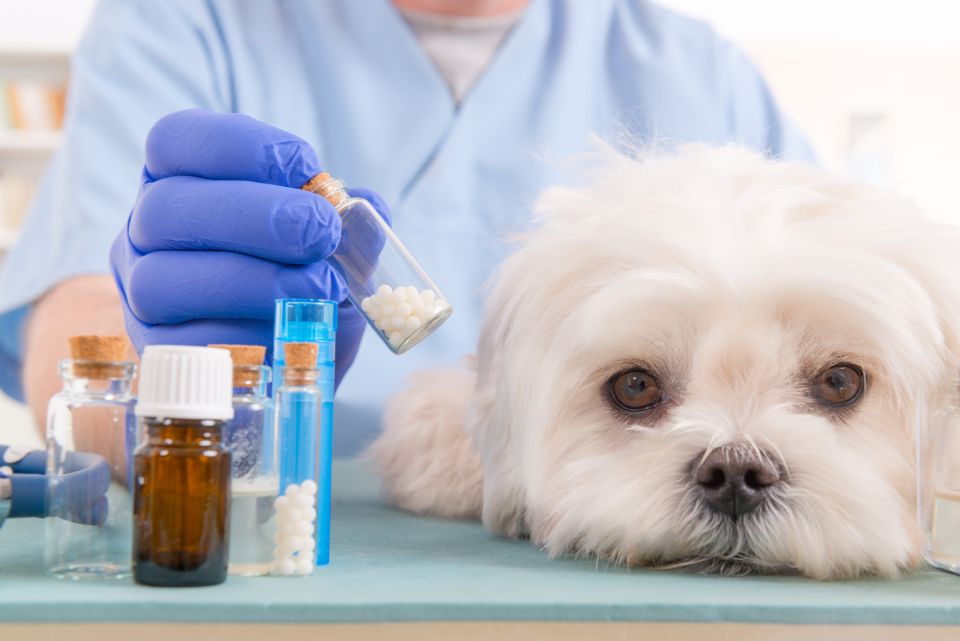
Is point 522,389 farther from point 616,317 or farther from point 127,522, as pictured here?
point 127,522

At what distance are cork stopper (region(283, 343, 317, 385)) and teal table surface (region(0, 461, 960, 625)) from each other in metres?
0.12

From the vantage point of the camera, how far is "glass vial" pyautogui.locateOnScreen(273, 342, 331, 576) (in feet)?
2.10

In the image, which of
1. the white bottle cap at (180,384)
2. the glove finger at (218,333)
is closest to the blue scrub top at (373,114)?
the glove finger at (218,333)

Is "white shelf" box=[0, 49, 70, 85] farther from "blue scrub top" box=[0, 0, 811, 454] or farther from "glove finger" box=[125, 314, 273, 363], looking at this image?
"glove finger" box=[125, 314, 273, 363]

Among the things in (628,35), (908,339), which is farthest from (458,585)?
(628,35)

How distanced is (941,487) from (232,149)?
0.62m

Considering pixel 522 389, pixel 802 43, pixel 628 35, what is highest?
pixel 802 43

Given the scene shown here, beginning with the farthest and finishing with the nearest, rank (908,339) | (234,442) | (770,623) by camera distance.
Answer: (908,339)
(234,442)
(770,623)

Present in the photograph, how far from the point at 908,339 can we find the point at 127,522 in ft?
1.93

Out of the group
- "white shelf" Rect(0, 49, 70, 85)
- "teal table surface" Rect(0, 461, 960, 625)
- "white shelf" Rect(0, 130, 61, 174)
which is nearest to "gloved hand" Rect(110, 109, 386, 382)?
"teal table surface" Rect(0, 461, 960, 625)

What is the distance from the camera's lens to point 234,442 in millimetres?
656

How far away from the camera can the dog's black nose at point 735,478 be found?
75 cm

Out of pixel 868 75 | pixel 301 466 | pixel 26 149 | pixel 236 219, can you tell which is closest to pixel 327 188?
pixel 236 219

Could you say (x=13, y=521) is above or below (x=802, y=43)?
below
